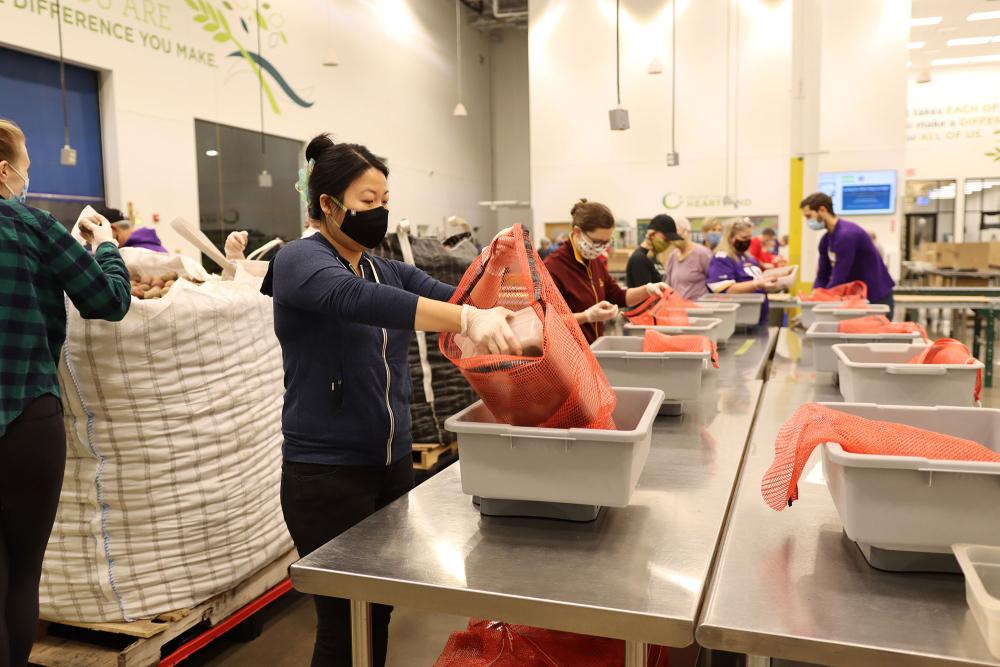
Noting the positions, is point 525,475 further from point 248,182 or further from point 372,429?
point 248,182

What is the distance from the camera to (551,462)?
125 centimetres

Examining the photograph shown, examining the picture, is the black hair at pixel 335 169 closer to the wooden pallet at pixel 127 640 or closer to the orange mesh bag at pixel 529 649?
the orange mesh bag at pixel 529 649

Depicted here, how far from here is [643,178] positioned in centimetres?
1138

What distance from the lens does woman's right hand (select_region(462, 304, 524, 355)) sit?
122 centimetres

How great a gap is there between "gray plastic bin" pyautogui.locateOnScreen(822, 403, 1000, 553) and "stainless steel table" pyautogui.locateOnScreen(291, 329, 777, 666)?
0.24m

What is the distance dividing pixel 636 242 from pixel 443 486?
397 inches

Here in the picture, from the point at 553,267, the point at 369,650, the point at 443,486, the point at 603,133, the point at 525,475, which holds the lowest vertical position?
the point at 369,650

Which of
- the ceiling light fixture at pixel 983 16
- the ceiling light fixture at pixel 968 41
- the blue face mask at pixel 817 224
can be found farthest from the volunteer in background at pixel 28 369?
the ceiling light fixture at pixel 968 41

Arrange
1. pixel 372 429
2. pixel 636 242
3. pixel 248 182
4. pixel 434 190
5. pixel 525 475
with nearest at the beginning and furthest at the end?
pixel 525 475 < pixel 372 429 < pixel 248 182 < pixel 636 242 < pixel 434 190

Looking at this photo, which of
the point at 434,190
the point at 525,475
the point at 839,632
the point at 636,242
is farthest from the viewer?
the point at 434,190

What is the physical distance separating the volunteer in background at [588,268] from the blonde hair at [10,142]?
1.77 meters

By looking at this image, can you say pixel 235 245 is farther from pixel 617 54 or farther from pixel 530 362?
pixel 617 54

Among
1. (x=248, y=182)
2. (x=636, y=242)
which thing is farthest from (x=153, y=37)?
(x=636, y=242)

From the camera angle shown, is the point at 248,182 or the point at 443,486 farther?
the point at 248,182
